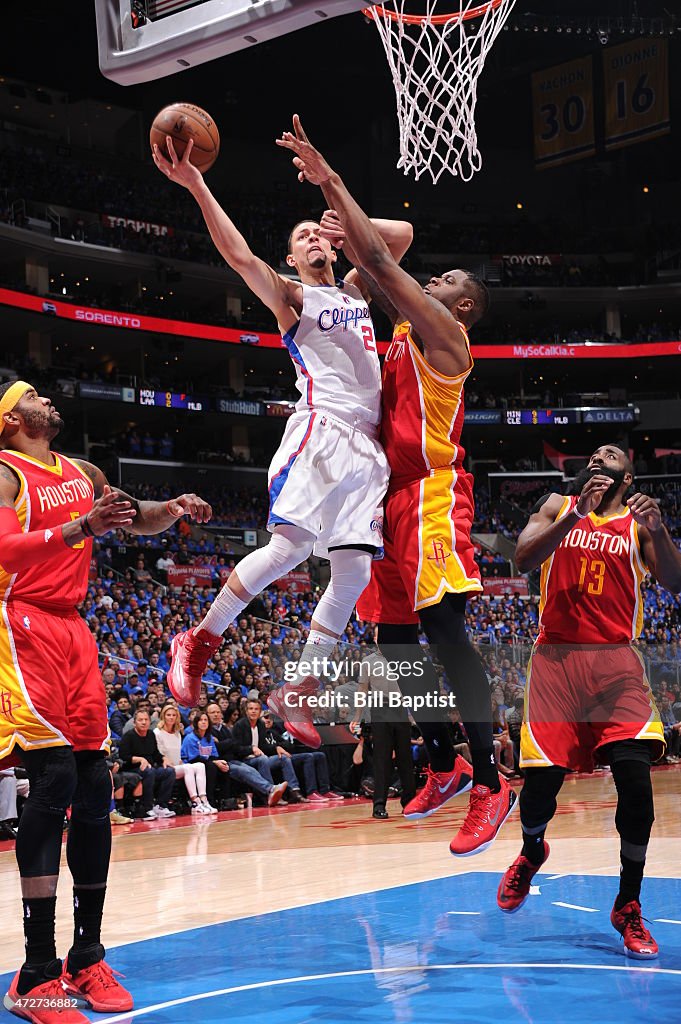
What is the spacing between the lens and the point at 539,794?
5953 mm

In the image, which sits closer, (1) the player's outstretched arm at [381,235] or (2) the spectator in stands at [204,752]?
(1) the player's outstretched arm at [381,235]

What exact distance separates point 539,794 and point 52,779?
255cm

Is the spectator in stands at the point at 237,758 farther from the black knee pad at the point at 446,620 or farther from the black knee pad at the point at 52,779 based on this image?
the black knee pad at the point at 446,620

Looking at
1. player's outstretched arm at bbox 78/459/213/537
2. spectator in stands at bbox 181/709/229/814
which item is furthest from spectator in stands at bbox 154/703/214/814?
player's outstretched arm at bbox 78/459/213/537

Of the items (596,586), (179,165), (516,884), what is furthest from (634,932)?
(179,165)

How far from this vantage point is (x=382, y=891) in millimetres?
8008

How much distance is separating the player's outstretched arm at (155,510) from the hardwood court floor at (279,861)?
2.57 meters

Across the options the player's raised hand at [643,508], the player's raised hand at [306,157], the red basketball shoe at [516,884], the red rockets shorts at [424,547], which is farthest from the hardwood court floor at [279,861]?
the player's raised hand at [306,157]

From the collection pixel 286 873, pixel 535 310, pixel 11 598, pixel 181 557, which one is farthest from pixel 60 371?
pixel 11 598

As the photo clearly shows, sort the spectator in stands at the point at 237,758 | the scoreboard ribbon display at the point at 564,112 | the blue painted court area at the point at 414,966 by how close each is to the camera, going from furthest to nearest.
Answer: the scoreboard ribbon display at the point at 564,112 < the spectator in stands at the point at 237,758 < the blue painted court area at the point at 414,966

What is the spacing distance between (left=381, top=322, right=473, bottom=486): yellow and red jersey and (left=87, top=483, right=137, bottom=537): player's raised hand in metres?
1.13

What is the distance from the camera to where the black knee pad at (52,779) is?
506 cm

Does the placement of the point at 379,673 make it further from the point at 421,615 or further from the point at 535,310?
the point at 535,310

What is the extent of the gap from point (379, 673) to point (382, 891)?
3375 mm
